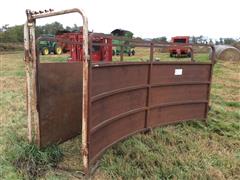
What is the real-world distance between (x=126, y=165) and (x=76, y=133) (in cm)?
103

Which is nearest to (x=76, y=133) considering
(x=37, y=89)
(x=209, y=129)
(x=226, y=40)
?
(x=37, y=89)

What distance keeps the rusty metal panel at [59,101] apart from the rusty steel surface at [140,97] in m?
0.60

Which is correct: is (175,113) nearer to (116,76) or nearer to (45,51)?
(116,76)

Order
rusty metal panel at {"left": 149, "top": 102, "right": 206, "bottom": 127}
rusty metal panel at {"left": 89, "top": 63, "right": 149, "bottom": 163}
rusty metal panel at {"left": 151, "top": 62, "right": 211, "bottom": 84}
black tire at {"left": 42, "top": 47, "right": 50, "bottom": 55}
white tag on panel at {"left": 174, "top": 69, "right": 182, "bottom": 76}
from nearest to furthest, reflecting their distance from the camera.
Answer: rusty metal panel at {"left": 89, "top": 63, "right": 149, "bottom": 163}
rusty metal panel at {"left": 151, "top": 62, "right": 211, "bottom": 84}
rusty metal panel at {"left": 149, "top": 102, "right": 206, "bottom": 127}
white tag on panel at {"left": 174, "top": 69, "right": 182, "bottom": 76}
black tire at {"left": 42, "top": 47, "right": 50, "bottom": 55}

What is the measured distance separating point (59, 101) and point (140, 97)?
130cm

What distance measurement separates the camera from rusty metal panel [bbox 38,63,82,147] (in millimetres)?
2924

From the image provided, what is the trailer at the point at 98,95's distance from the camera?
262 centimetres

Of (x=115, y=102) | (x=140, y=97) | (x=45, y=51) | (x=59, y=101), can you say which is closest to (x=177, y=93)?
(x=140, y=97)

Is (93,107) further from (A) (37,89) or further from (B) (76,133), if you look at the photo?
(B) (76,133)

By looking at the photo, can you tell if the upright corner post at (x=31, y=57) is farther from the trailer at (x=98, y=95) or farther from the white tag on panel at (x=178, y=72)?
the white tag on panel at (x=178, y=72)

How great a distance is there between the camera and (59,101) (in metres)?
3.14

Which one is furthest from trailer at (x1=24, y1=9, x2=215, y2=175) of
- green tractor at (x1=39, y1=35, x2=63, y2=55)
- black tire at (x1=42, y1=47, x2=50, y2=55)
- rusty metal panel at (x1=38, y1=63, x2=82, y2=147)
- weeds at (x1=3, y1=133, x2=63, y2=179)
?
black tire at (x1=42, y1=47, x2=50, y2=55)

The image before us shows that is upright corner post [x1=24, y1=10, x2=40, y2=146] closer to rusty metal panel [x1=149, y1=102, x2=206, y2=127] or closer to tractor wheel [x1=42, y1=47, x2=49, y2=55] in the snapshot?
rusty metal panel [x1=149, y1=102, x2=206, y2=127]

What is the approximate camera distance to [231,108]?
563cm
